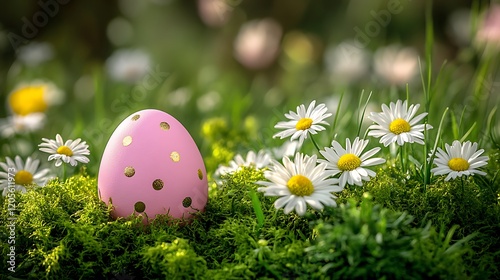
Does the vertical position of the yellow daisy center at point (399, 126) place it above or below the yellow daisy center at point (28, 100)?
below

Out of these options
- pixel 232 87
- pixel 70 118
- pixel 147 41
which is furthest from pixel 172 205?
pixel 147 41

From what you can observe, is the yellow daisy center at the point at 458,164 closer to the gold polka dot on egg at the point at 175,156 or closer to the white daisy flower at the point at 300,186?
the white daisy flower at the point at 300,186

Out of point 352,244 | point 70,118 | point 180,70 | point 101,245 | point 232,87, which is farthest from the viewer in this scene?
point 180,70

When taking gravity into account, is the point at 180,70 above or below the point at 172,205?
above

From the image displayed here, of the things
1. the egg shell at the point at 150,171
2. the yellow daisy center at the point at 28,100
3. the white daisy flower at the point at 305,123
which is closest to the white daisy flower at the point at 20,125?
the yellow daisy center at the point at 28,100

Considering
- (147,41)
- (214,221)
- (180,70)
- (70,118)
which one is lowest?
(214,221)

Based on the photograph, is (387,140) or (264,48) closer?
(387,140)

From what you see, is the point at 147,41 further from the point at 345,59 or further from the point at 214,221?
the point at 214,221
